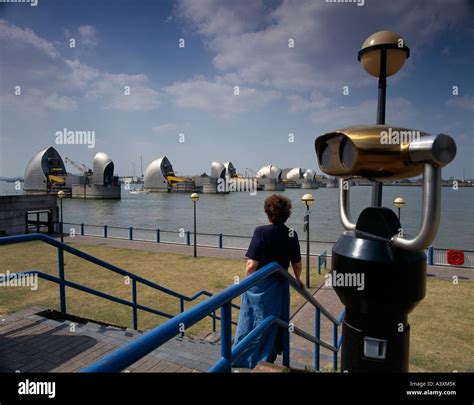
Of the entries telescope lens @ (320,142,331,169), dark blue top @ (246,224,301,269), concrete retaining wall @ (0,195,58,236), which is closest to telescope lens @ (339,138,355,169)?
telescope lens @ (320,142,331,169)

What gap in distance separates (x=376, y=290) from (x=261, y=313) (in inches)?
52.2

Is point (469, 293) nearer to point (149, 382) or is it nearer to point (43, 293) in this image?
point (149, 382)

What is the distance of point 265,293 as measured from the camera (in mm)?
2855

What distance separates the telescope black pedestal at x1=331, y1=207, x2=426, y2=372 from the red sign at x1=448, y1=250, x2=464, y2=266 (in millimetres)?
11938

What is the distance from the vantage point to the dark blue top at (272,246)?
2.94 m

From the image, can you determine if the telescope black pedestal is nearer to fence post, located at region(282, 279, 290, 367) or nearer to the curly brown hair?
fence post, located at region(282, 279, 290, 367)

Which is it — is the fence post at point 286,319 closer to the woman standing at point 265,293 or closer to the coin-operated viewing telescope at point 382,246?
the woman standing at point 265,293

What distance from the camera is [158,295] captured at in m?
8.59

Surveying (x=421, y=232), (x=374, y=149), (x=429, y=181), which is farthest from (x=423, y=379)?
(x=374, y=149)

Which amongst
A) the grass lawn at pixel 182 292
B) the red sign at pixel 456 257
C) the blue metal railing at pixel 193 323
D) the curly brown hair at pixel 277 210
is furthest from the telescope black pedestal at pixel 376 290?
the red sign at pixel 456 257

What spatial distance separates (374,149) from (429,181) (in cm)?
32

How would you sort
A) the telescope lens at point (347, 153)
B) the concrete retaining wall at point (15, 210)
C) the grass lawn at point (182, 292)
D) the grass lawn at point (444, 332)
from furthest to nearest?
the concrete retaining wall at point (15, 210) → the grass lawn at point (182, 292) → the grass lawn at point (444, 332) → the telescope lens at point (347, 153)

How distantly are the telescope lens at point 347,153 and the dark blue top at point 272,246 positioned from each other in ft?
4.23

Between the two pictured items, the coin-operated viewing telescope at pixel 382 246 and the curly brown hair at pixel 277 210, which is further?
the curly brown hair at pixel 277 210
